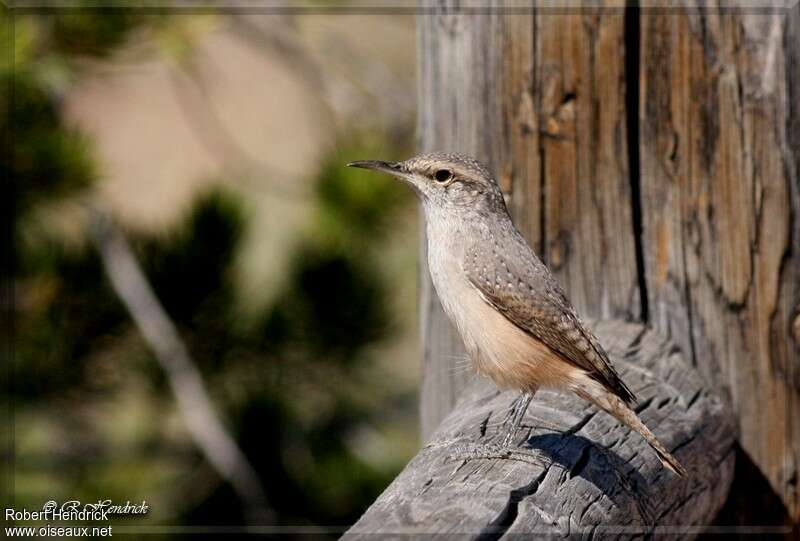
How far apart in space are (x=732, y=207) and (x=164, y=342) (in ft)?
8.54

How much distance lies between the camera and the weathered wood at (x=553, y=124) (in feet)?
12.2

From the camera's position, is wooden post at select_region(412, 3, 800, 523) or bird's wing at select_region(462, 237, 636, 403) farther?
wooden post at select_region(412, 3, 800, 523)

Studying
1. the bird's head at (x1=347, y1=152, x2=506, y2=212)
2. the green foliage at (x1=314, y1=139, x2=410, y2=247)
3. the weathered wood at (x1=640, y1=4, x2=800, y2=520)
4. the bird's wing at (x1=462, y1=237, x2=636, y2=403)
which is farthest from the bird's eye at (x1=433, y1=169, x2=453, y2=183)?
the green foliage at (x1=314, y1=139, x2=410, y2=247)

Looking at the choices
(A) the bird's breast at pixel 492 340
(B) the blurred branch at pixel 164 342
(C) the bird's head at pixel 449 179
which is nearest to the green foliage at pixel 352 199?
(B) the blurred branch at pixel 164 342

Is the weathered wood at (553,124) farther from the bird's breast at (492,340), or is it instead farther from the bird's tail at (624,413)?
the bird's tail at (624,413)

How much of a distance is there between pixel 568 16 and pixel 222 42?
8459 mm

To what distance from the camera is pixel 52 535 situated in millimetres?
4484

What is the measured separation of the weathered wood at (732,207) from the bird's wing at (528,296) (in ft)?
1.73

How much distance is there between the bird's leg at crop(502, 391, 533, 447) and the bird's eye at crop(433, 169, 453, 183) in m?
0.85

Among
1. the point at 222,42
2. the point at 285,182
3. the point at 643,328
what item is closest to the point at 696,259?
the point at 643,328

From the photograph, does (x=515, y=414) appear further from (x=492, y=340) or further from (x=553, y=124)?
(x=553, y=124)

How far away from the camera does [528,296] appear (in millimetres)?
3559

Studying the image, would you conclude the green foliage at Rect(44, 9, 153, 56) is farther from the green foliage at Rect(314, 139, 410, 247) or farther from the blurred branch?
the green foliage at Rect(314, 139, 410, 247)

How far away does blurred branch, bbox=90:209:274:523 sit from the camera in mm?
4680
